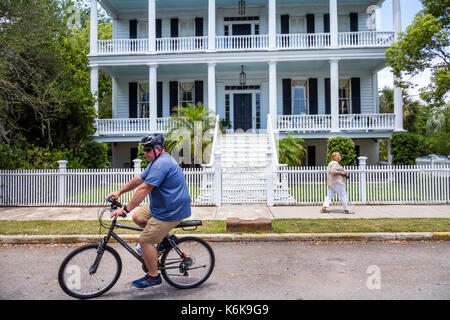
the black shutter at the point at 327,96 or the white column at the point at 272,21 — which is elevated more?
the white column at the point at 272,21

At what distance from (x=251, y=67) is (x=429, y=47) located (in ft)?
28.1

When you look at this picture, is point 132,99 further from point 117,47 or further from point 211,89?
point 211,89

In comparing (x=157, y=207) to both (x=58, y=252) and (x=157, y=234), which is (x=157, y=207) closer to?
(x=157, y=234)

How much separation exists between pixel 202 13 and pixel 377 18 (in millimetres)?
9722

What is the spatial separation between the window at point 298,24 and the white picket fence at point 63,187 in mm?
13451

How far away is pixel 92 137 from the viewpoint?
57.5 feet

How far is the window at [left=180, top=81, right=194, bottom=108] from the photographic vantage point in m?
20.9

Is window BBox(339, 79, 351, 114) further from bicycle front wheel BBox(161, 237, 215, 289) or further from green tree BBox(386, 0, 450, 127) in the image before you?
bicycle front wheel BBox(161, 237, 215, 289)

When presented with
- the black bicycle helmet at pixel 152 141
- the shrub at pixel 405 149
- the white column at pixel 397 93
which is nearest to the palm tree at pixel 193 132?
the shrub at pixel 405 149

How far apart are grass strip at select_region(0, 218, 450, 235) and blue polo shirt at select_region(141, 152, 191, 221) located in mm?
3331

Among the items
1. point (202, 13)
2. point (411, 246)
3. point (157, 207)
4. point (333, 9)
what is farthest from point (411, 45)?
point (157, 207)

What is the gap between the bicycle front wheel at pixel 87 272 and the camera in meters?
3.95

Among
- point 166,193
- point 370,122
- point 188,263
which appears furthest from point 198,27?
point 188,263

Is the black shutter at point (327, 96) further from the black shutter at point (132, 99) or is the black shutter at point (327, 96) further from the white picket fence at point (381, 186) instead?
the black shutter at point (132, 99)
